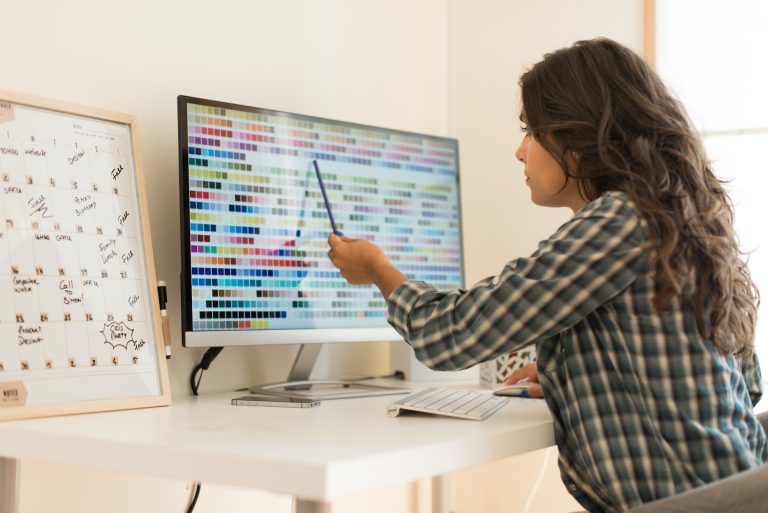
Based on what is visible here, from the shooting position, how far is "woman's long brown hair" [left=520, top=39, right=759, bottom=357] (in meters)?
1.10

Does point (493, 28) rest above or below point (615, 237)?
above

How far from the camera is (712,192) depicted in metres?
1.21

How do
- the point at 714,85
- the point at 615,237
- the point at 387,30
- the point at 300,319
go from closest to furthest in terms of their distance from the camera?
the point at 615,237 → the point at 300,319 → the point at 714,85 → the point at 387,30

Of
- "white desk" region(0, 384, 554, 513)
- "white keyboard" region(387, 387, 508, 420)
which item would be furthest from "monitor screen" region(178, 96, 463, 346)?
"white keyboard" region(387, 387, 508, 420)

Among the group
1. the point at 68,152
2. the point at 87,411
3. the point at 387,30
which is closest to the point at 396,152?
the point at 387,30

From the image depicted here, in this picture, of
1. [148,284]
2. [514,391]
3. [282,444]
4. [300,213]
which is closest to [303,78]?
[300,213]

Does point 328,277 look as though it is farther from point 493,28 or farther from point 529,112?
point 493,28

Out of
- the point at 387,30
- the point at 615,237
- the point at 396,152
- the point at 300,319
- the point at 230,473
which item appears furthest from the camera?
the point at 387,30

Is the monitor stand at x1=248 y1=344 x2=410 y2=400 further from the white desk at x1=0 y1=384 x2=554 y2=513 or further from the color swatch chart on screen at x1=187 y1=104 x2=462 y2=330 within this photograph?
the white desk at x1=0 y1=384 x2=554 y2=513

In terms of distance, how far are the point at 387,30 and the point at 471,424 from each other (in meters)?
1.31

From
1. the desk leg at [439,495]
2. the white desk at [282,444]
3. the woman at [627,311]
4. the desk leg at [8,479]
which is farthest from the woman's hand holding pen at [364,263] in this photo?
the desk leg at [439,495]

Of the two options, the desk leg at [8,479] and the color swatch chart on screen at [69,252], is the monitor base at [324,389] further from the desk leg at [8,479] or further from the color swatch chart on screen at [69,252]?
the desk leg at [8,479]

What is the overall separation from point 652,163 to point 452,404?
46 centimetres

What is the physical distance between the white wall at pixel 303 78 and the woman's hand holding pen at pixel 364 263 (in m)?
0.36
